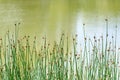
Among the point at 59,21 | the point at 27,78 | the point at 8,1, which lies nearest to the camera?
the point at 27,78

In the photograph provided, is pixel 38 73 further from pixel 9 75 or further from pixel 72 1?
pixel 72 1

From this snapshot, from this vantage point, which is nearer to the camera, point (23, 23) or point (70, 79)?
point (70, 79)

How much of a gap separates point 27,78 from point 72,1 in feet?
30.9

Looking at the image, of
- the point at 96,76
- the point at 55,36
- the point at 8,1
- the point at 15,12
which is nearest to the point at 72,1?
the point at 8,1

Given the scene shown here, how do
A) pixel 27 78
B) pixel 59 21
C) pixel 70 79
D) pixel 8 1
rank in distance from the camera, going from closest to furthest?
pixel 27 78
pixel 70 79
pixel 59 21
pixel 8 1

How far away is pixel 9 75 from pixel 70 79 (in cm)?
50

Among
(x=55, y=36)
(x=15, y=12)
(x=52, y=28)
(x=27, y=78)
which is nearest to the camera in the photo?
(x=27, y=78)

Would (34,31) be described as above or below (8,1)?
below

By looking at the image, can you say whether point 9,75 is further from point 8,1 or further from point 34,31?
point 8,1

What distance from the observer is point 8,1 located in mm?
11164

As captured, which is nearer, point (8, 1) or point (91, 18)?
Result: point (91, 18)

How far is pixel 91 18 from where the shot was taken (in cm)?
807

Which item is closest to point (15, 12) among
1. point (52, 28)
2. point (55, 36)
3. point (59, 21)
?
point (59, 21)

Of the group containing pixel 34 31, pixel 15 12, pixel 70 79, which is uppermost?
pixel 15 12
